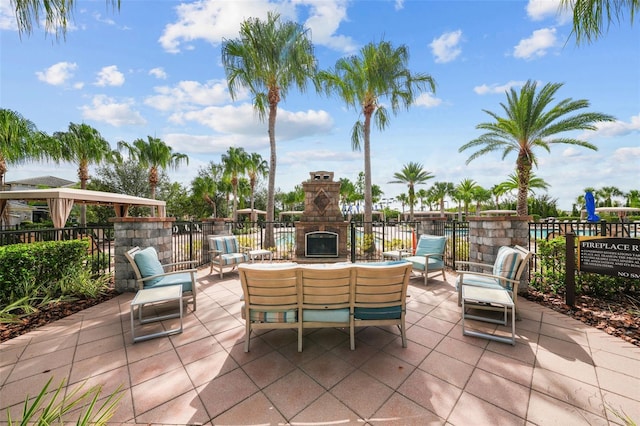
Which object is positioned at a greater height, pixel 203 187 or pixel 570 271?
pixel 203 187

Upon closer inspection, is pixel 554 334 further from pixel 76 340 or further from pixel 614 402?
pixel 76 340

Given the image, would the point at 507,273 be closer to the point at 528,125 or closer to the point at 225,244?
the point at 225,244

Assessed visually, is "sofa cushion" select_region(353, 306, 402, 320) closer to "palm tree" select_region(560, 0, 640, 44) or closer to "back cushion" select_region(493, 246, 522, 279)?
"back cushion" select_region(493, 246, 522, 279)

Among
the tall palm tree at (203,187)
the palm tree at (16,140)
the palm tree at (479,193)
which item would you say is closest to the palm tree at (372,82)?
the palm tree at (16,140)

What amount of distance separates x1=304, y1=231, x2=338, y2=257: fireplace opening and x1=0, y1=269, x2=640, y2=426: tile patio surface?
20.4 feet

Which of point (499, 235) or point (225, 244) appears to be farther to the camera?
point (225, 244)

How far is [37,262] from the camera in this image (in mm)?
4082

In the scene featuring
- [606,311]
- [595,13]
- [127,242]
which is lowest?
[606,311]

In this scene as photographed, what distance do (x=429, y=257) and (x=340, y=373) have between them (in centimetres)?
394

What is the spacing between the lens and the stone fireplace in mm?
9625

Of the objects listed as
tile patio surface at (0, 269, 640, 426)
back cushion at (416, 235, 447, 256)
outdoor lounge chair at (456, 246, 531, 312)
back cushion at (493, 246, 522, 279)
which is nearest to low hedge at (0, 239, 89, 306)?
tile patio surface at (0, 269, 640, 426)

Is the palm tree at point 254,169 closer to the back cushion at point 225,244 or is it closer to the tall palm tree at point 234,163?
the tall palm tree at point 234,163

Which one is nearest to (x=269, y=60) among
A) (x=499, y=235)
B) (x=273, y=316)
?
(x=499, y=235)

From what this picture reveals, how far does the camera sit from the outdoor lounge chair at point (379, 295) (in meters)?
2.59
